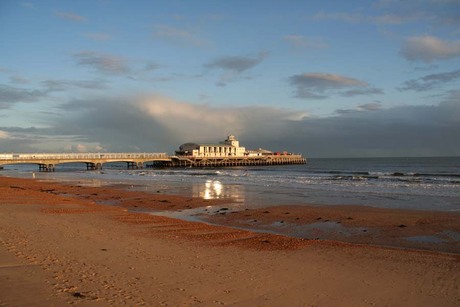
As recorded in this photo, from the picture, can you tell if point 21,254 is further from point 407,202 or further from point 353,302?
point 407,202

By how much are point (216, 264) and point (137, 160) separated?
7797 centimetres

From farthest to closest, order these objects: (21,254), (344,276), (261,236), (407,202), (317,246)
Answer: (407,202)
(261,236)
(317,246)
(21,254)
(344,276)

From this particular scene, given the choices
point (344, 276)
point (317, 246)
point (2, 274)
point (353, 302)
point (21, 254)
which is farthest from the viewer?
point (317, 246)

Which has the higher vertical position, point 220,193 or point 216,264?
point 216,264

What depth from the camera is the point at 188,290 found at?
6.11m

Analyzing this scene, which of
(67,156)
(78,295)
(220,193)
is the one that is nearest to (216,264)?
(78,295)

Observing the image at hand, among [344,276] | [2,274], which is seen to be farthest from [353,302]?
[2,274]

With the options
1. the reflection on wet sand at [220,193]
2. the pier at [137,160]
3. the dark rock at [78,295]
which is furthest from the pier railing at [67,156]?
the dark rock at [78,295]

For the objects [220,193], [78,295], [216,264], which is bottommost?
[220,193]

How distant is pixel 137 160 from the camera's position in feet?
274

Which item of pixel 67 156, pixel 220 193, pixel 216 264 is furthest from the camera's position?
pixel 67 156

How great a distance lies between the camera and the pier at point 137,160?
69438 mm

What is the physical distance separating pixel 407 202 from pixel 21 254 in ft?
59.8

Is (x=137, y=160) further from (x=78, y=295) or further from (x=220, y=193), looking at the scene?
(x=78, y=295)
